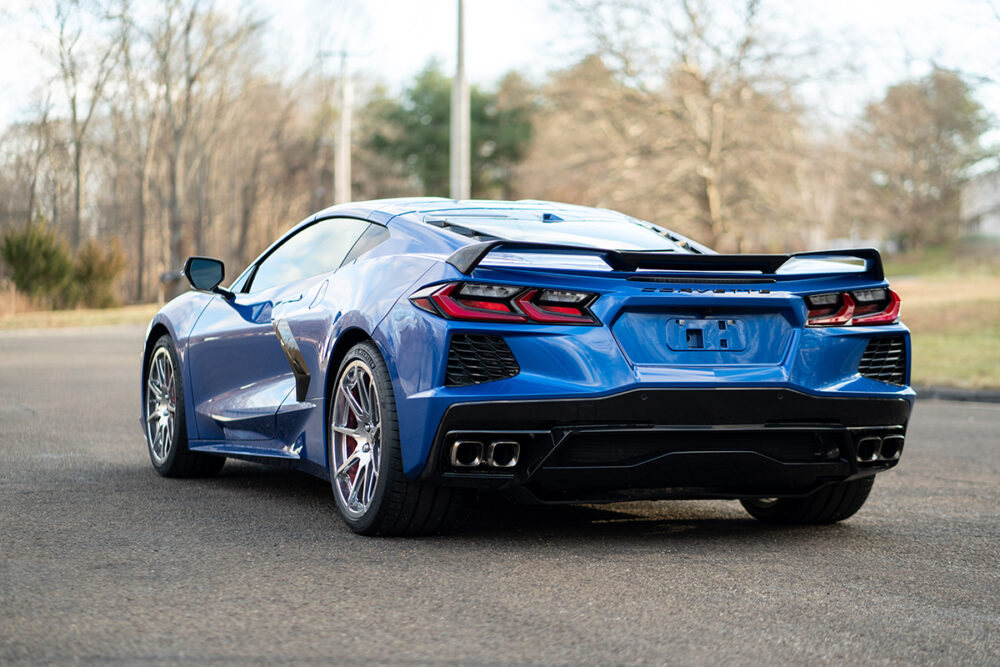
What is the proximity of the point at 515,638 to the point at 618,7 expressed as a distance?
102 ft

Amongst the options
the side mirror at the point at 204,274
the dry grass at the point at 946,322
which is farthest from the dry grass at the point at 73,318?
the side mirror at the point at 204,274

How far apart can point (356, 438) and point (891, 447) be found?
2189 millimetres

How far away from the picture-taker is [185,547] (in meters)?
5.07

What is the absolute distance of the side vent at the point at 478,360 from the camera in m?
4.80

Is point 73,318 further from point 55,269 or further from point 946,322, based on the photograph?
point 946,322

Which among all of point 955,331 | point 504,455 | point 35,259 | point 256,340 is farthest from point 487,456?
point 35,259

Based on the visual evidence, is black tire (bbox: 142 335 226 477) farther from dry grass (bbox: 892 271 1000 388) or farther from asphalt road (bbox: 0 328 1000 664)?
dry grass (bbox: 892 271 1000 388)

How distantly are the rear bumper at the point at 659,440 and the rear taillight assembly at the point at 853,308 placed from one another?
32cm

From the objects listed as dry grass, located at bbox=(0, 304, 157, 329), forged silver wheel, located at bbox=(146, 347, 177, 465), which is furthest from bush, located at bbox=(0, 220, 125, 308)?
forged silver wheel, located at bbox=(146, 347, 177, 465)

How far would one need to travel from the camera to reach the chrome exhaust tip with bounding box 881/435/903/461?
5.36m

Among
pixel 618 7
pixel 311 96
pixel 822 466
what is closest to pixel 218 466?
pixel 822 466

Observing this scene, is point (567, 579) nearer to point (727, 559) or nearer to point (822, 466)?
point (727, 559)

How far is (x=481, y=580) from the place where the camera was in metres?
4.53

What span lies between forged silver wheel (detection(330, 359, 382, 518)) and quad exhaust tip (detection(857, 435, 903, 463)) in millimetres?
1931
